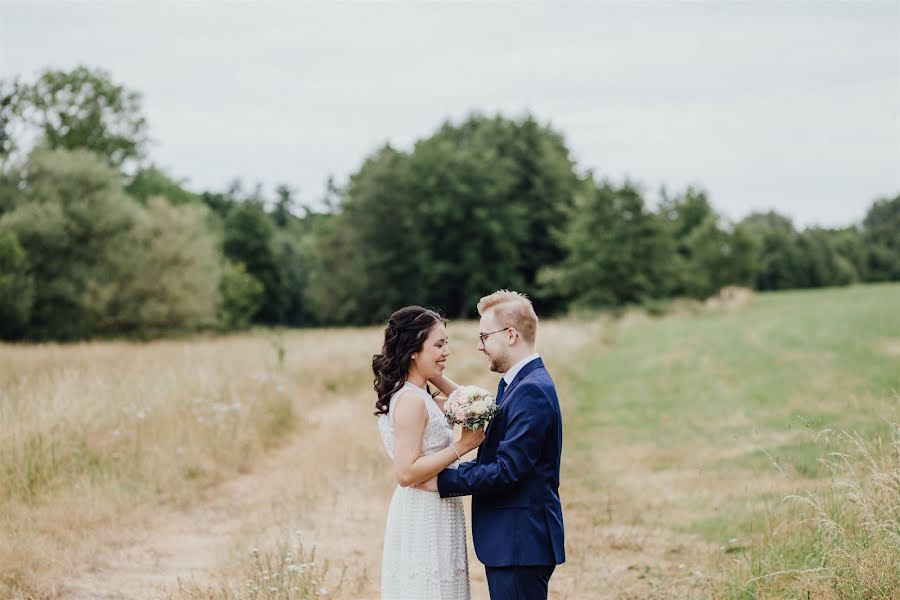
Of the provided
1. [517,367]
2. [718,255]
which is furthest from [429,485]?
[718,255]

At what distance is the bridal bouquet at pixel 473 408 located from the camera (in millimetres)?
4102

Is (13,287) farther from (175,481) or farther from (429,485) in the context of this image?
(429,485)

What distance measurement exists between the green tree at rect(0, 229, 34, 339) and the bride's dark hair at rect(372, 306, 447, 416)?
30.9m

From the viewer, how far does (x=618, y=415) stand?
16531 mm

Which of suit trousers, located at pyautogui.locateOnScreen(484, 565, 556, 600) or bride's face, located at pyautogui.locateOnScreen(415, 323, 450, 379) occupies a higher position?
bride's face, located at pyautogui.locateOnScreen(415, 323, 450, 379)

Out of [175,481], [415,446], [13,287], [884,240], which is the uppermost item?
[884,240]

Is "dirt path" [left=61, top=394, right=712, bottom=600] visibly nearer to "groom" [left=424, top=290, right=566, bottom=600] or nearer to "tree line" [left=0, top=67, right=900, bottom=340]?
"groom" [left=424, top=290, right=566, bottom=600]

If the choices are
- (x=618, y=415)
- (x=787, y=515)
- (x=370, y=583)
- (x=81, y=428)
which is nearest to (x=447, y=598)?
(x=370, y=583)

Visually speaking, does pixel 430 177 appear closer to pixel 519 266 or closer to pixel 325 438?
pixel 519 266

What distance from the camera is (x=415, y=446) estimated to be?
425 centimetres

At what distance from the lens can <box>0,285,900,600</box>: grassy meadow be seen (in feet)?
19.3

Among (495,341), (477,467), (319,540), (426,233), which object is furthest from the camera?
(426,233)

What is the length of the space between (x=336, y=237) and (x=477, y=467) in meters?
59.6

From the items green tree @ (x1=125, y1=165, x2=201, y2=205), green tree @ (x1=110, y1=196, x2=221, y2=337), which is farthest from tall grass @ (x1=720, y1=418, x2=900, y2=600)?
green tree @ (x1=125, y1=165, x2=201, y2=205)
